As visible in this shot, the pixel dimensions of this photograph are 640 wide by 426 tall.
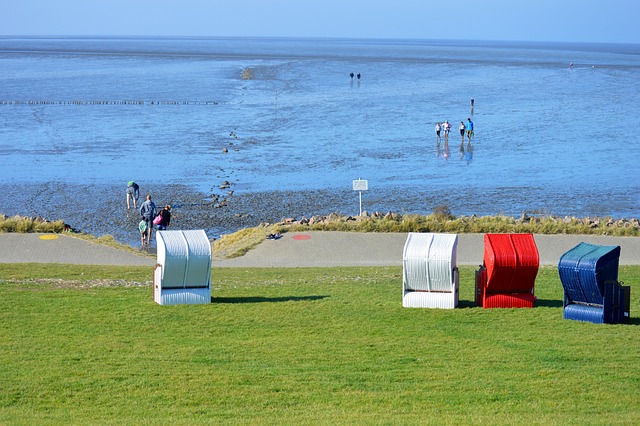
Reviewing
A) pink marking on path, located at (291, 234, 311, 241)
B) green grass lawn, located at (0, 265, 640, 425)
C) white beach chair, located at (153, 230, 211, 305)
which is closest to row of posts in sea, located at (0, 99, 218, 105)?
pink marking on path, located at (291, 234, 311, 241)

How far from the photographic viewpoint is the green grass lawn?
35.4ft

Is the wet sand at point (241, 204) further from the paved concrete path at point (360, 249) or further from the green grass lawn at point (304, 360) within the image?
the green grass lawn at point (304, 360)

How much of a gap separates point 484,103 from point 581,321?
68.0m

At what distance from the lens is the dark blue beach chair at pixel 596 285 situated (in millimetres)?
14945

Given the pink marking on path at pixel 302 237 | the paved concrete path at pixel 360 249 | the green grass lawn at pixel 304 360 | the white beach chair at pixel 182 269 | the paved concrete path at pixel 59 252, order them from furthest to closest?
the pink marking on path at pixel 302 237
the paved concrete path at pixel 360 249
the paved concrete path at pixel 59 252
the white beach chair at pixel 182 269
the green grass lawn at pixel 304 360

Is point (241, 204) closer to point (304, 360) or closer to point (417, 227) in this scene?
point (417, 227)

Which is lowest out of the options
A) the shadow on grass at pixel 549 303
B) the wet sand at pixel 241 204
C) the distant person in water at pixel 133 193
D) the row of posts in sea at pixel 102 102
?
the row of posts in sea at pixel 102 102

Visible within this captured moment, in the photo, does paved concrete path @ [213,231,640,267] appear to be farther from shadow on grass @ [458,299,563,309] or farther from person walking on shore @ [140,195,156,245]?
shadow on grass @ [458,299,563,309]

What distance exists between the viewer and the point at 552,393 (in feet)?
37.3

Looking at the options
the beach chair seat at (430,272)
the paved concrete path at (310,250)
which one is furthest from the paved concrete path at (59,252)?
the beach chair seat at (430,272)

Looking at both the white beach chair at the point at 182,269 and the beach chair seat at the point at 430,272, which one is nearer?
the beach chair seat at the point at 430,272

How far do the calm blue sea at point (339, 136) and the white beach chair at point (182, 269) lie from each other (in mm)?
21118

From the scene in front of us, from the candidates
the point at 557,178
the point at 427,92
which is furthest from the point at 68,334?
→ the point at 427,92

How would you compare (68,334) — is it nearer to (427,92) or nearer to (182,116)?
(182,116)
